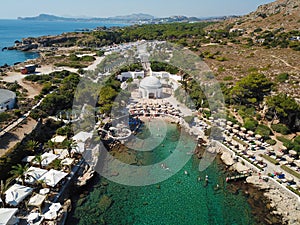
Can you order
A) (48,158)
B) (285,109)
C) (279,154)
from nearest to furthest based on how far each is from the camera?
(48,158), (279,154), (285,109)

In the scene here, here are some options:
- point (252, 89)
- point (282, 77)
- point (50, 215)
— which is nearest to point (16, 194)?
point (50, 215)

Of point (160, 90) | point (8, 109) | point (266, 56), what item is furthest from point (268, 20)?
point (8, 109)

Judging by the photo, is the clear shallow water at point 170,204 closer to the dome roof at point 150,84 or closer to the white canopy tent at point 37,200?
the white canopy tent at point 37,200

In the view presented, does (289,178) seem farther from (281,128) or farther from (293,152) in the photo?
(281,128)

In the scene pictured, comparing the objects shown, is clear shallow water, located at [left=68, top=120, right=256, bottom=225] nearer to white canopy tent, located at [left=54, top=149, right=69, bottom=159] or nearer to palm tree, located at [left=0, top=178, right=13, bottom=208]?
white canopy tent, located at [left=54, top=149, right=69, bottom=159]

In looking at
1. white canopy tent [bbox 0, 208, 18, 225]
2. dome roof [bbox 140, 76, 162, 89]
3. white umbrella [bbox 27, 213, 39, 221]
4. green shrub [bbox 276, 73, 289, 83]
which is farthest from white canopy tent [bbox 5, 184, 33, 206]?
green shrub [bbox 276, 73, 289, 83]

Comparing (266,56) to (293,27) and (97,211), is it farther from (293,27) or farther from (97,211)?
(97,211)
